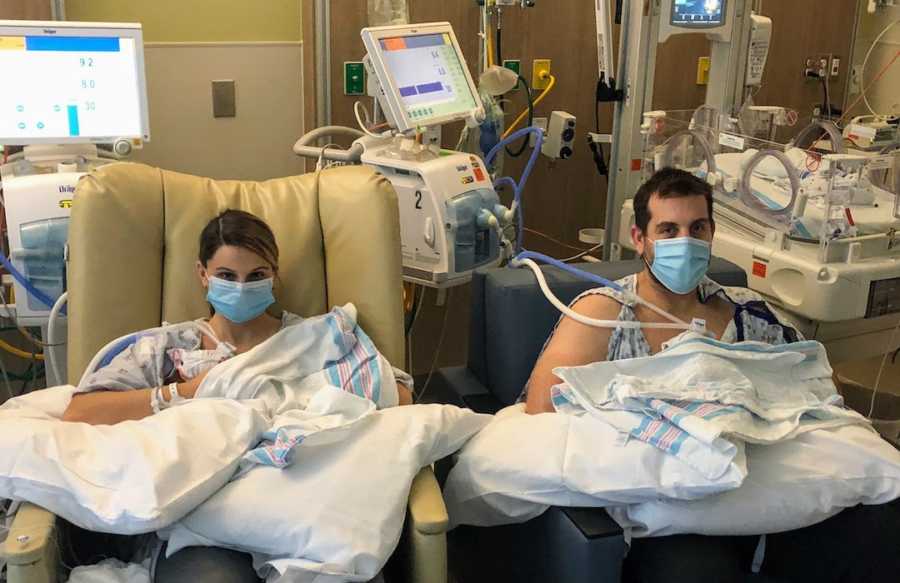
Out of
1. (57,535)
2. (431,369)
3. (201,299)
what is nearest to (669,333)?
(201,299)

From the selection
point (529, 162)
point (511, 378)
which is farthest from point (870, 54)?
point (511, 378)

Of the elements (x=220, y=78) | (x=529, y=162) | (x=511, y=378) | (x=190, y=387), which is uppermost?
(x=220, y=78)

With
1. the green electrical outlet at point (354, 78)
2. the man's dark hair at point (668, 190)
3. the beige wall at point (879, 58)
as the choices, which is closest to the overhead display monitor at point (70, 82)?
the green electrical outlet at point (354, 78)

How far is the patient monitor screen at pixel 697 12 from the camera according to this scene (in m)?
Result: 2.65

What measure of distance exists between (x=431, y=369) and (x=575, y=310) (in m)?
1.58

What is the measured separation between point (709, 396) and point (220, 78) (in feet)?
6.83

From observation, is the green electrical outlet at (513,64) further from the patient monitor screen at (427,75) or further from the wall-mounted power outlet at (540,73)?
the patient monitor screen at (427,75)

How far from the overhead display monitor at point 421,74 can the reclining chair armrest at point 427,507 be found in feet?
3.71

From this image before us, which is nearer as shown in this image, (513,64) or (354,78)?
(354,78)

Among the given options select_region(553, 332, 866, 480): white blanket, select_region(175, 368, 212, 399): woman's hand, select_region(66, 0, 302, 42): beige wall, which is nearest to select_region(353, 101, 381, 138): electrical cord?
select_region(66, 0, 302, 42): beige wall

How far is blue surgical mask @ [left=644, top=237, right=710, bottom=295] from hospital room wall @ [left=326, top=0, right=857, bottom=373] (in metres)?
1.53

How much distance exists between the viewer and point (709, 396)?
1629mm

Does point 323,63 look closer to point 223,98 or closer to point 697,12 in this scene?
point 223,98

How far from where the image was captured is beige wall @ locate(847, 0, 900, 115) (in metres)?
3.97
